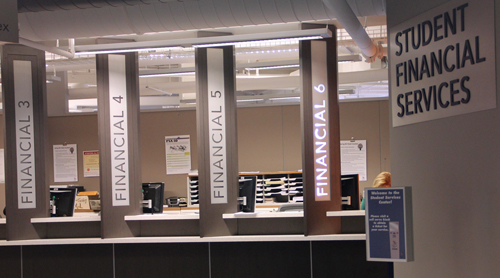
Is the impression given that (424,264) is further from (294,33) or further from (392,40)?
(294,33)

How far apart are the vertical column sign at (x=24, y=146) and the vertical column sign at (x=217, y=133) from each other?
7.46ft

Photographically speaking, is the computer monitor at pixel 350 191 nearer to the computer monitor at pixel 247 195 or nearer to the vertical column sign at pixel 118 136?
the computer monitor at pixel 247 195

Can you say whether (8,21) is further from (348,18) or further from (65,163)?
(65,163)

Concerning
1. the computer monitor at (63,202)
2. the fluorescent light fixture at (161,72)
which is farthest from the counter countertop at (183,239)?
the fluorescent light fixture at (161,72)

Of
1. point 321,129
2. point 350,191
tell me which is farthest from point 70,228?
point 350,191

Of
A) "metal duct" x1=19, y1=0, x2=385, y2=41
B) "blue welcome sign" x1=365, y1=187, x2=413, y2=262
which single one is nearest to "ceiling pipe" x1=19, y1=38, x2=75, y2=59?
"metal duct" x1=19, y1=0, x2=385, y2=41

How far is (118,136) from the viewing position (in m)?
5.57

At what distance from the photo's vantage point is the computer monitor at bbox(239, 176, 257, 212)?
18.2 feet

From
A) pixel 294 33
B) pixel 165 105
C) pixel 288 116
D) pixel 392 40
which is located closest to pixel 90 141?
pixel 165 105

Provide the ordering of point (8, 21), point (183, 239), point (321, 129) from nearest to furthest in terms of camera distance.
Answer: point (8, 21) → point (321, 129) → point (183, 239)

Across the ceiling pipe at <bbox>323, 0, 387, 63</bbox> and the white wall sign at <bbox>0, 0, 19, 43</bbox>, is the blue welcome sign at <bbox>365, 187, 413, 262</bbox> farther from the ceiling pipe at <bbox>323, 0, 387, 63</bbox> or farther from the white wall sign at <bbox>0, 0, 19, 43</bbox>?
the white wall sign at <bbox>0, 0, 19, 43</bbox>

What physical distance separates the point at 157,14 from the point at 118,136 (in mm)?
1773

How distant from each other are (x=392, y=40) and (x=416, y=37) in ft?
0.95

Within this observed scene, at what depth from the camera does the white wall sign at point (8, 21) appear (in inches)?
143
